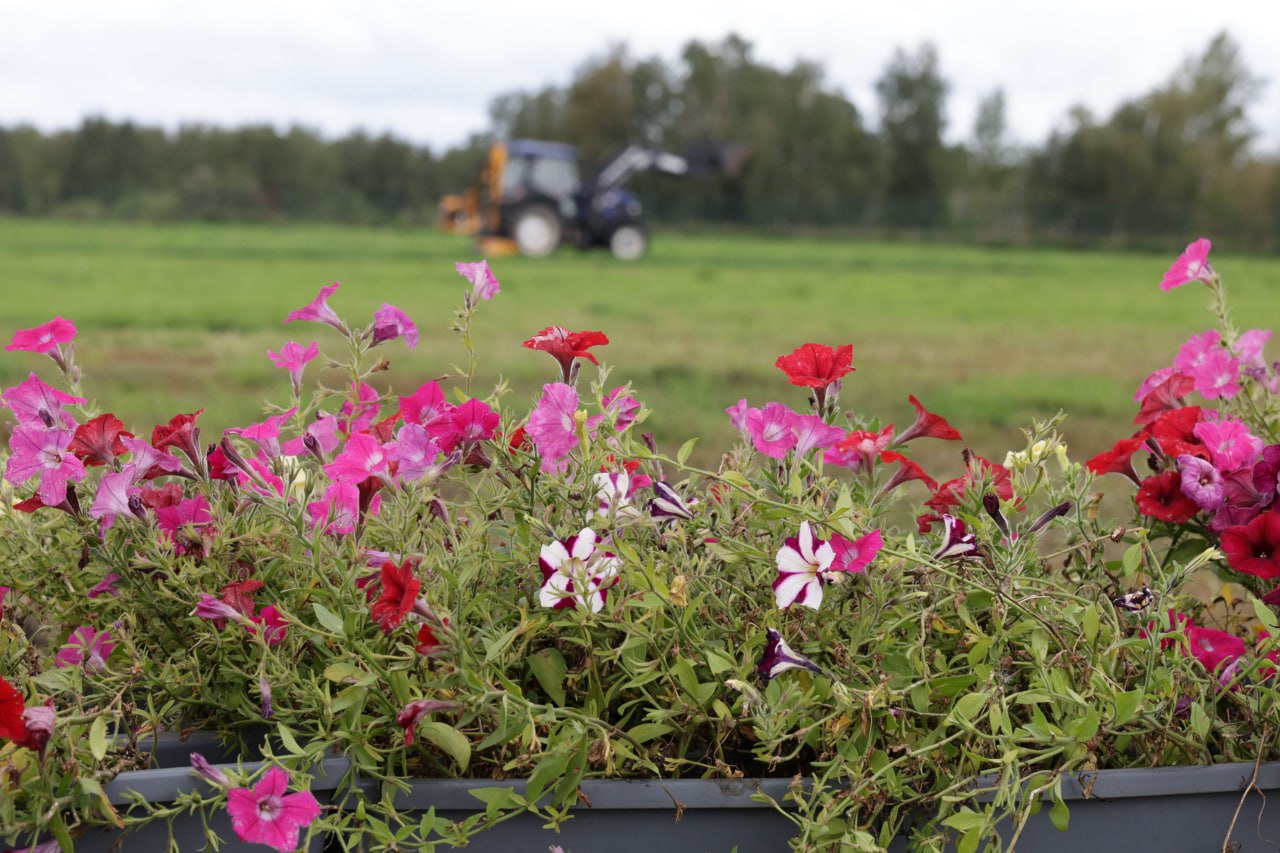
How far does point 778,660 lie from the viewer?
103 centimetres

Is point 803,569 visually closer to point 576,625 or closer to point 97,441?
point 576,625

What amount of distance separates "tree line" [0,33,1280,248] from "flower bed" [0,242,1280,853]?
38.7 m

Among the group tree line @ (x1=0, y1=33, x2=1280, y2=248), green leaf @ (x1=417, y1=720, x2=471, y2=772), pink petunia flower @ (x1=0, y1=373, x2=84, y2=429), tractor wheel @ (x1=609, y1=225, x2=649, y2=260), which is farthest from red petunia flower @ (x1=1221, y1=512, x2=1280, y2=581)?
tree line @ (x1=0, y1=33, x2=1280, y2=248)

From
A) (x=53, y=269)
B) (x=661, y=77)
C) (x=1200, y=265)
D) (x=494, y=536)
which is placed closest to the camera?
(x=494, y=536)

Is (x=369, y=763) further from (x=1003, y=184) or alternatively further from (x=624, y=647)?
(x=1003, y=184)

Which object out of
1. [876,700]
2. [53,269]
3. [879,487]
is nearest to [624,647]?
[876,700]

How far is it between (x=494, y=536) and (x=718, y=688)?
1.01 feet

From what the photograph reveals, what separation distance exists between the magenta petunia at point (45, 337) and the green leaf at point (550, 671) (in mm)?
637

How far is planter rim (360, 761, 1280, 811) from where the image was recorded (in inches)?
39.9

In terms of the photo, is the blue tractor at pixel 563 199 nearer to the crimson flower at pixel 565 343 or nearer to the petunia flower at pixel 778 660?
the crimson flower at pixel 565 343

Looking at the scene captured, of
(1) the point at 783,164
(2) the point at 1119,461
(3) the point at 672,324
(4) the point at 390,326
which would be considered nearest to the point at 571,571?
(4) the point at 390,326

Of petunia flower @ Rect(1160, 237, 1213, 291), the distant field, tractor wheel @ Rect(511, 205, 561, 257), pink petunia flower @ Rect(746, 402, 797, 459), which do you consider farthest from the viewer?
→ tractor wheel @ Rect(511, 205, 561, 257)

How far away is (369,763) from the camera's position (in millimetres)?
1021

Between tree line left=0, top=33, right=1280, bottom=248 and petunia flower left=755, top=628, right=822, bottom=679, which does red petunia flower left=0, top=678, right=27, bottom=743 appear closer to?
petunia flower left=755, top=628, right=822, bottom=679
